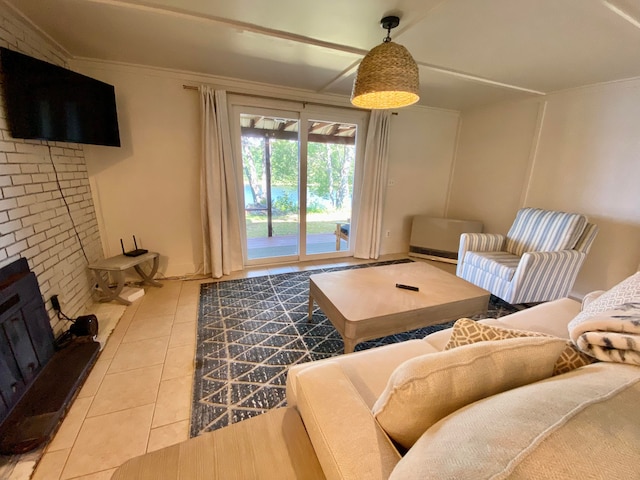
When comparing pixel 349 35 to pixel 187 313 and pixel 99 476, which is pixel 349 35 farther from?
pixel 99 476

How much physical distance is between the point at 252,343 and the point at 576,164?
12.5 ft

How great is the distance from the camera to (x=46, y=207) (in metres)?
1.93

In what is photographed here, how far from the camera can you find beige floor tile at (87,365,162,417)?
4.75 ft

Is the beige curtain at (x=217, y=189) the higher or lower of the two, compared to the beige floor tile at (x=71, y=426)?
higher

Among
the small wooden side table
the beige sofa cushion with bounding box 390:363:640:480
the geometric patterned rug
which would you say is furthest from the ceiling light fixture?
the small wooden side table

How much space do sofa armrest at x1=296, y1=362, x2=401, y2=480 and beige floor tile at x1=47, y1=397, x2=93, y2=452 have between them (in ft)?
4.21

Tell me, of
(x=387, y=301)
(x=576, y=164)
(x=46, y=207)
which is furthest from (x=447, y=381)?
(x=576, y=164)

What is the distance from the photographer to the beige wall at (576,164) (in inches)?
99.4

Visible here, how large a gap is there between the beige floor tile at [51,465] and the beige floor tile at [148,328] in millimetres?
830

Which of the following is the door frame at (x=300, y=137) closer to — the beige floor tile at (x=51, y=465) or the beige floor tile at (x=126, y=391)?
the beige floor tile at (x=126, y=391)

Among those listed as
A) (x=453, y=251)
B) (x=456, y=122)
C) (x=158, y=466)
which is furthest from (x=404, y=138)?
(x=158, y=466)

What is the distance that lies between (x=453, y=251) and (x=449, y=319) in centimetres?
229

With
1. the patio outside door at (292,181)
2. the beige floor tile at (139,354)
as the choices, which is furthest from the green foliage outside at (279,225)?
the beige floor tile at (139,354)

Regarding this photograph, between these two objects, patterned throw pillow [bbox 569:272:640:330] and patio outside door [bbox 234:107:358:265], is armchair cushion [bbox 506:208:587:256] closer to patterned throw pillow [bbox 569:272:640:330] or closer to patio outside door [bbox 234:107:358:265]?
patterned throw pillow [bbox 569:272:640:330]
